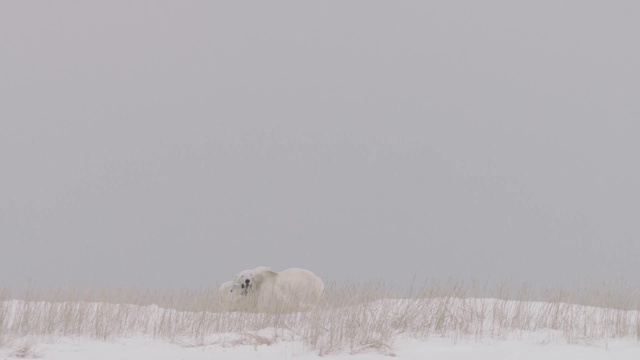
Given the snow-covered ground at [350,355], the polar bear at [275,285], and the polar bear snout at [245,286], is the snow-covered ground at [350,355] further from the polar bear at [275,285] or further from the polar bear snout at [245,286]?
the polar bear snout at [245,286]

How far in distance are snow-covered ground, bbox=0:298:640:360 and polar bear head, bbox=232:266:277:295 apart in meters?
1.55

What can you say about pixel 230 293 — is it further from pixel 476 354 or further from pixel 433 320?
pixel 476 354

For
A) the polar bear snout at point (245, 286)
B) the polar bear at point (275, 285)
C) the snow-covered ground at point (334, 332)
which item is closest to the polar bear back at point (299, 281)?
the polar bear at point (275, 285)

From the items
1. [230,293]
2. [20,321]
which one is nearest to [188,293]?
[230,293]

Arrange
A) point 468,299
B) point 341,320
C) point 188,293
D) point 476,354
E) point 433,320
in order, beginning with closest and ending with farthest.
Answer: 1. point 476,354
2. point 341,320
3. point 433,320
4. point 468,299
5. point 188,293

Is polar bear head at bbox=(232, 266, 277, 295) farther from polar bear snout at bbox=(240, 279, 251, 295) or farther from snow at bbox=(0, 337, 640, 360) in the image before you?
snow at bbox=(0, 337, 640, 360)

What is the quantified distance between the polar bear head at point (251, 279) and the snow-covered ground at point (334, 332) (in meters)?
1.55

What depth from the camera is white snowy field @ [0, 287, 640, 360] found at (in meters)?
6.49

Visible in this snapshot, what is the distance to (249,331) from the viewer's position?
23.5 feet

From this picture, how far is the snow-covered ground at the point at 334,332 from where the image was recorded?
6.46m

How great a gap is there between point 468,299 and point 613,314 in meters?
1.53

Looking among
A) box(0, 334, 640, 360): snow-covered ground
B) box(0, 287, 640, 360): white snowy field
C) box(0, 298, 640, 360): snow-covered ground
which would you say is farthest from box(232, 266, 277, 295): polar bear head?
box(0, 334, 640, 360): snow-covered ground

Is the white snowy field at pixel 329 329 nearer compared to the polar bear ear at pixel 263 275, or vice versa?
the white snowy field at pixel 329 329

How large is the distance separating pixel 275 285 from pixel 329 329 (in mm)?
2936
